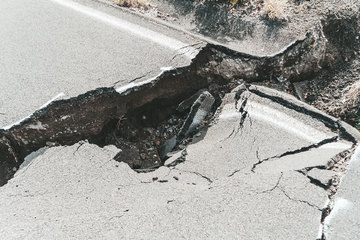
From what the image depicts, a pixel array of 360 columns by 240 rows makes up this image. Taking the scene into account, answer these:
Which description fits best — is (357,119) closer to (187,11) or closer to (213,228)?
(213,228)

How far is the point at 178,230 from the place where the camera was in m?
2.48

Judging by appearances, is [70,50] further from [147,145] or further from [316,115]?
[316,115]

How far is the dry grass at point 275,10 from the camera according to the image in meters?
4.55

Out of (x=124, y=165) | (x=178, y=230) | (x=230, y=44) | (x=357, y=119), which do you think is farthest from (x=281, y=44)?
(x=178, y=230)

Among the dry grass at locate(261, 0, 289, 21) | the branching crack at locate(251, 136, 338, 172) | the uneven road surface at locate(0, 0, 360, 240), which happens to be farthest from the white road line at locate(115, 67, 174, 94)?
the dry grass at locate(261, 0, 289, 21)

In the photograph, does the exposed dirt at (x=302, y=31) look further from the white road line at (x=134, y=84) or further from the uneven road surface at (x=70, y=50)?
the white road line at (x=134, y=84)

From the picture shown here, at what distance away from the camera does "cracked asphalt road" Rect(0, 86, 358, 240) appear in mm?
2510

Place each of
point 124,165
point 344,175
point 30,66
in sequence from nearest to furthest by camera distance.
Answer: point 344,175, point 124,165, point 30,66

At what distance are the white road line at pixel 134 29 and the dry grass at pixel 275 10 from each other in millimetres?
1354

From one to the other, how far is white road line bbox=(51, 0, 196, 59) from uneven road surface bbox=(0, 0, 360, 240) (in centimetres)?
3

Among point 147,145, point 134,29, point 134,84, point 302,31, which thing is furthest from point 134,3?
point 302,31

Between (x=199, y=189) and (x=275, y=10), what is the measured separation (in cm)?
312

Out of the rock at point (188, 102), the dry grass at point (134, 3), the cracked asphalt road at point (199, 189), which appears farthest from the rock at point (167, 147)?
the dry grass at point (134, 3)

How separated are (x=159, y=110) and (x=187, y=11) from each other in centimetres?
197
